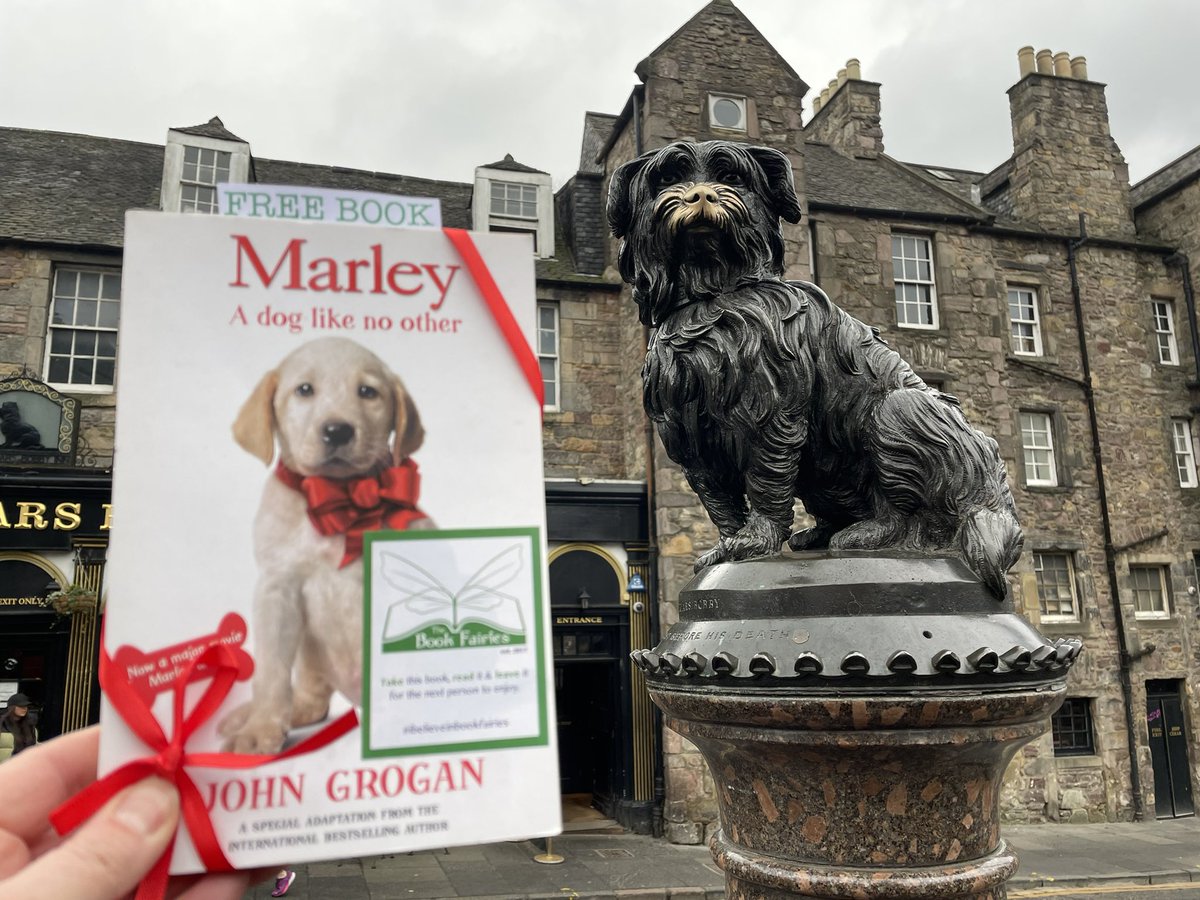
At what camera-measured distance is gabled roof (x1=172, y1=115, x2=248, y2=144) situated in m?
13.2

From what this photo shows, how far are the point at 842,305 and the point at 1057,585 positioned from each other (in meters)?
6.21

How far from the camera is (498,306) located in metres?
1.33

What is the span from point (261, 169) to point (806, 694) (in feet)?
48.8

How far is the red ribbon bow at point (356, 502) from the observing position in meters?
1.24

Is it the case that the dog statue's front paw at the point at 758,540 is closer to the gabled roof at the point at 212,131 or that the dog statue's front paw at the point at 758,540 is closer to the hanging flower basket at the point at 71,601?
the hanging flower basket at the point at 71,601

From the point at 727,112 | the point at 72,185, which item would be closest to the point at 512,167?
the point at 727,112

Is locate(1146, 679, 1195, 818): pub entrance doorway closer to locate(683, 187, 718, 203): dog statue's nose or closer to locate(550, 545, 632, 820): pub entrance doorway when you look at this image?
locate(550, 545, 632, 820): pub entrance doorway

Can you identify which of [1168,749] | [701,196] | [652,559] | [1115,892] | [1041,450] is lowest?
[1115,892]

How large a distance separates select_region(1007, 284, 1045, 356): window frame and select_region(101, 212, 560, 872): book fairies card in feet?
53.9

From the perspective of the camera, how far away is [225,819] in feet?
3.86

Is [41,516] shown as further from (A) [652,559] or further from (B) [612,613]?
(A) [652,559]

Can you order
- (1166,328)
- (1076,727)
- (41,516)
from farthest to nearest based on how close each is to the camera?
(1166,328)
(1076,727)
(41,516)

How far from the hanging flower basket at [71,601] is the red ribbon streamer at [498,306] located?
11.1 m

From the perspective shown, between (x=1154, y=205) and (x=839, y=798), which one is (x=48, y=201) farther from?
(x=1154, y=205)
